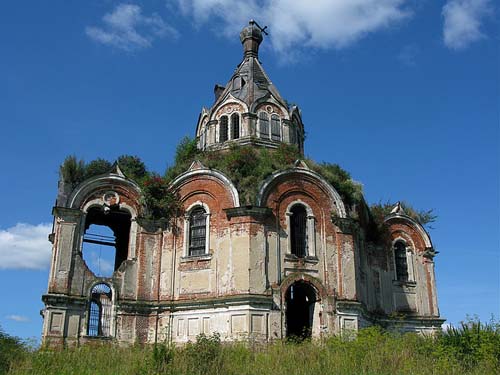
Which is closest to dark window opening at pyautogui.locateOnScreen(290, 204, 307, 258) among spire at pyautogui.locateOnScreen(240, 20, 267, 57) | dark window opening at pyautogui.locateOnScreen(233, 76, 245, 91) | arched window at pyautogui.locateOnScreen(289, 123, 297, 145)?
arched window at pyautogui.locateOnScreen(289, 123, 297, 145)

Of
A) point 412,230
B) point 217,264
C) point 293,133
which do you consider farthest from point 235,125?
point 412,230

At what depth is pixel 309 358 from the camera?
15.7 meters

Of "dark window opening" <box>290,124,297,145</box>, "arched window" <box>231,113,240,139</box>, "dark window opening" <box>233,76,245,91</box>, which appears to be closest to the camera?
"arched window" <box>231,113,240,139</box>

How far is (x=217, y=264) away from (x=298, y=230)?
3583mm

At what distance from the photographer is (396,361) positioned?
15430mm

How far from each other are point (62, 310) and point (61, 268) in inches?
62.3

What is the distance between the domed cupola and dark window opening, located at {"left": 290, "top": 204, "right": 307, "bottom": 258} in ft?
16.9

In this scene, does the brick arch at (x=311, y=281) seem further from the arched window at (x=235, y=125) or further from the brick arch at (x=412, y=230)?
the arched window at (x=235, y=125)

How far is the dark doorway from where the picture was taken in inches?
899

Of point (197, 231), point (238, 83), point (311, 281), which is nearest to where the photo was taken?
point (311, 281)

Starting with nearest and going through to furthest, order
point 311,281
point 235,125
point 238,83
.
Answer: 1. point 311,281
2. point 235,125
3. point 238,83

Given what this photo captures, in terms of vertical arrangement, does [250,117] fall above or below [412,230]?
above

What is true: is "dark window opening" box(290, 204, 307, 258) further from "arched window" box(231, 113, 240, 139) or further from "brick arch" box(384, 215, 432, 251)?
"brick arch" box(384, 215, 432, 251)

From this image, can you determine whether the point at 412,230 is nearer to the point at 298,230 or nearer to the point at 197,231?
the point at 298,230
